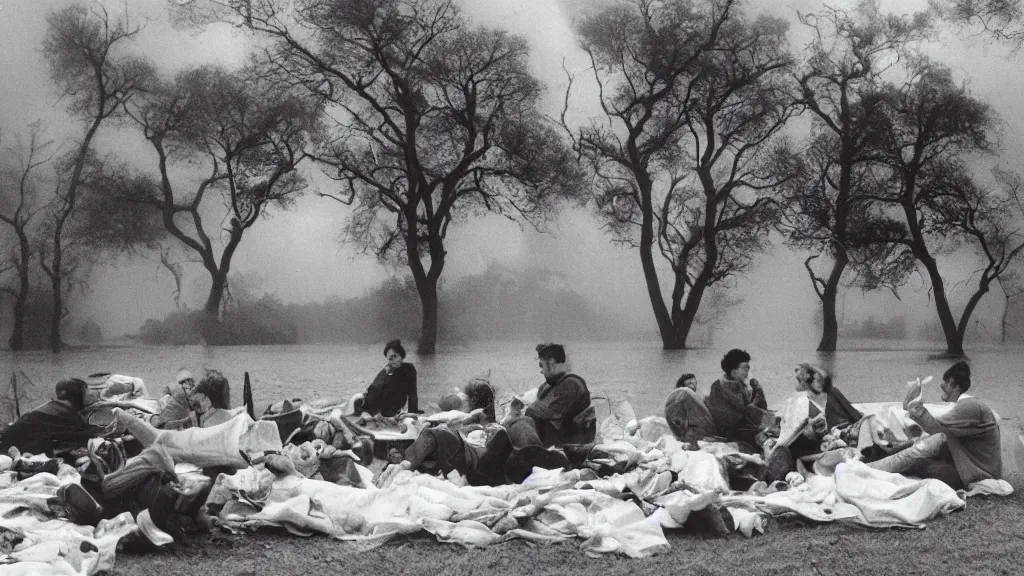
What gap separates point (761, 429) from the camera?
6836 mm

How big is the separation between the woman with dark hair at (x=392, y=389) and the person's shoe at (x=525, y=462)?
5.17ft

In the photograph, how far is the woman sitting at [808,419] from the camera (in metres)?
6.35

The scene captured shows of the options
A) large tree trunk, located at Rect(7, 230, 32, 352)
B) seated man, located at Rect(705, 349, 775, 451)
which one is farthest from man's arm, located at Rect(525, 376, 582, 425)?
large tree trunk, located at Rect(7, 230, 32, 352)

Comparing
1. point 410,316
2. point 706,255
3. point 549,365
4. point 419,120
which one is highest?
point 419,120

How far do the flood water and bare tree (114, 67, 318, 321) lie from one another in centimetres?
64

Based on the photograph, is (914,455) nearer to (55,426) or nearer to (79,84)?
(55,426)

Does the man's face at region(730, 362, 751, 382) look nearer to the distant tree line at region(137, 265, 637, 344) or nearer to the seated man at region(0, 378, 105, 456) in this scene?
the distant tree line at region(137, 265, 637, 344)

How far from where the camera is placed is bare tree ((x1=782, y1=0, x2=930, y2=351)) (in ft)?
25.7

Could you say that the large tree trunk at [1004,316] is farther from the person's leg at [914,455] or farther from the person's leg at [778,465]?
the person's leg at [778,465]

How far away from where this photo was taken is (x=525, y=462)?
6.20 metres

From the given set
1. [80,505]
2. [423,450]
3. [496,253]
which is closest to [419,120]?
[496,253]

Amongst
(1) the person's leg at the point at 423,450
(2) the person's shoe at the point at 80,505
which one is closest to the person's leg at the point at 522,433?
(1) the person's leg at the point at 423,450

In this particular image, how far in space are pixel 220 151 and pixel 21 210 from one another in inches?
62.8

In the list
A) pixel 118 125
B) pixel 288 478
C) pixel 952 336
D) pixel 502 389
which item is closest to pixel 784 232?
pixel 952 336
